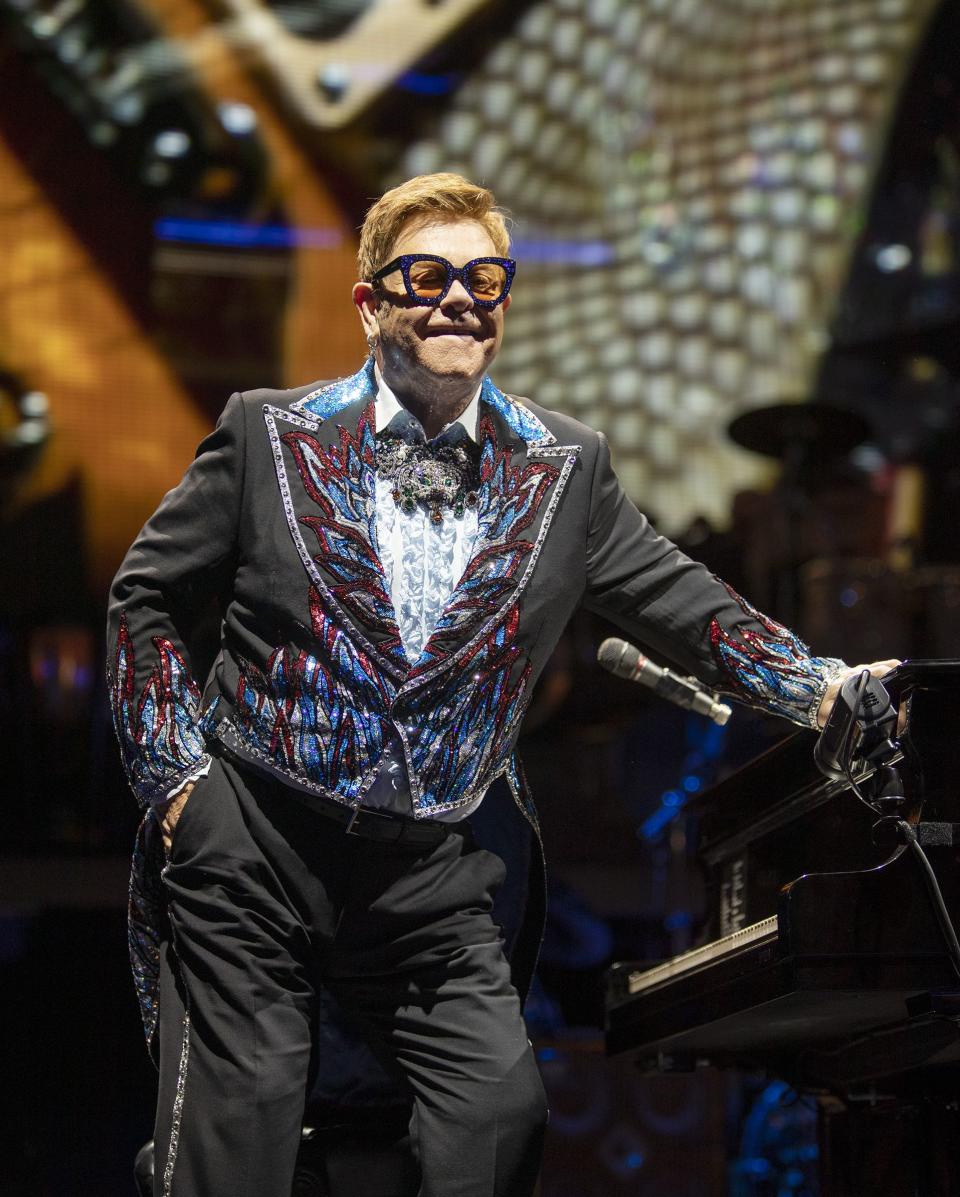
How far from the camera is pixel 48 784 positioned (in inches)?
202

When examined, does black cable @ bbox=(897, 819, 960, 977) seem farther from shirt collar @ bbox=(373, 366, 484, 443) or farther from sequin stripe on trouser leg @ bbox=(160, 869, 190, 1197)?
sequin stripe on trouser leg @ bbox=(160, 869, 190, 1197)

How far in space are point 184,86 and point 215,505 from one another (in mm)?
4144

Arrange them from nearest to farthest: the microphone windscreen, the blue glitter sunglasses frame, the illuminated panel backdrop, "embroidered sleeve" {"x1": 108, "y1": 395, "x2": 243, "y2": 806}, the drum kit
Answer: "embroidered sleeve" {"x1": 108, "y1": 395, "x2": 243, "y2": 806}
the blue glitter sunglasses frame
the microphone windscreen
the drum kit
the illuminated panel backdrop

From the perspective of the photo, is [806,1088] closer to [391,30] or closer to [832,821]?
[832,821]

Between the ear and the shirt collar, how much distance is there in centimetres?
8

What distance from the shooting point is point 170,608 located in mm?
2346

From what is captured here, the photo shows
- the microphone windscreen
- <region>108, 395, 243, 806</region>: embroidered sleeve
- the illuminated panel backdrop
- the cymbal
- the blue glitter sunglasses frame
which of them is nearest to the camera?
<region>108, 395, 243, 806</region>: embroidered sleeve

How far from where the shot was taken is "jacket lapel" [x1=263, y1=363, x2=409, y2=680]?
88.2 inches

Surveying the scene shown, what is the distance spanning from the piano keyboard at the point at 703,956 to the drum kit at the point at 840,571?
2784 mm

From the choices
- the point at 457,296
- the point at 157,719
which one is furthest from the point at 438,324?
the point at 157,719

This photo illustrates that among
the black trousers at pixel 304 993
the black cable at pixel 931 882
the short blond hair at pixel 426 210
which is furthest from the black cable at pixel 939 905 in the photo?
the short blond hair at pixel 426 210

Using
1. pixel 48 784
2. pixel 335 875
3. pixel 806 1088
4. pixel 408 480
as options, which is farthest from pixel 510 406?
pixel 48 784

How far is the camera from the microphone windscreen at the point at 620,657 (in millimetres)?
2561

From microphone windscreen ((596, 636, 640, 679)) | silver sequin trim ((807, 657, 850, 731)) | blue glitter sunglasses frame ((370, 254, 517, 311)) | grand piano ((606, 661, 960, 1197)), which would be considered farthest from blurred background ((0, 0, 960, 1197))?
blue glitter sunglasses frame ((370, 254, 517, 311))
